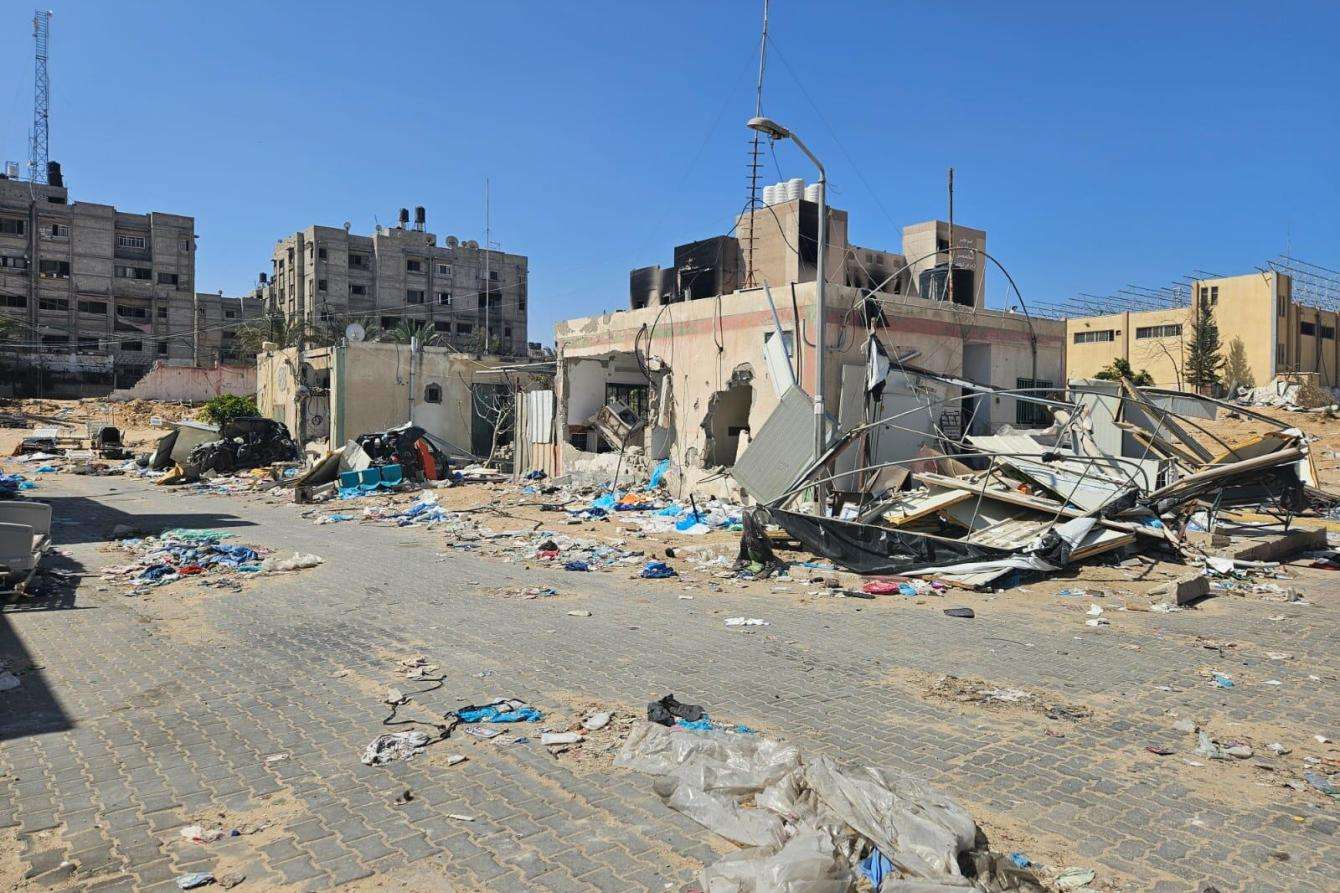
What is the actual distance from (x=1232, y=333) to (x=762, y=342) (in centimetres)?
4744

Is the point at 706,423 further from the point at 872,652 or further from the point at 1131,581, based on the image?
the point at 872,652

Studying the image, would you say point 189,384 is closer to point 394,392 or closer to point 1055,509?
point 394,392

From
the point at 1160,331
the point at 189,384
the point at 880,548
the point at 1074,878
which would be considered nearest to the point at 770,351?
the point at 880,548

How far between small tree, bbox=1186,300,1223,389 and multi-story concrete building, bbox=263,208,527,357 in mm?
47122

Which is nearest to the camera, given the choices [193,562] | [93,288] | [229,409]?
[193,562]

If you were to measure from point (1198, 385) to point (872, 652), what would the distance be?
50872 millimetres

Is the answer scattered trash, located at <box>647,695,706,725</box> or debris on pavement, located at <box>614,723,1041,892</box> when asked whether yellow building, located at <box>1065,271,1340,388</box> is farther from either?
debris on pavement, located at <box>614,723,1041,892</box>

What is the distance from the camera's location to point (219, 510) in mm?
17922

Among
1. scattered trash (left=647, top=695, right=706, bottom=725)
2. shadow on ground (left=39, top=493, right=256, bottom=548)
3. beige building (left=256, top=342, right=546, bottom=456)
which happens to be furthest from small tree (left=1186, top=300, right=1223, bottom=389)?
scattered trash (left=647, top=695, right=706, bottom=725)

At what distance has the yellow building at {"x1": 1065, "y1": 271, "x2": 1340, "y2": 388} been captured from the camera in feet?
162

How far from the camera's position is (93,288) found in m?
62.6

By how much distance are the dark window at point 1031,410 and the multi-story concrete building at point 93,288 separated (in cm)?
6019

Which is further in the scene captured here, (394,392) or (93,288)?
(93,288)

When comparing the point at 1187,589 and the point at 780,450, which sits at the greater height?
the point at 780,450
